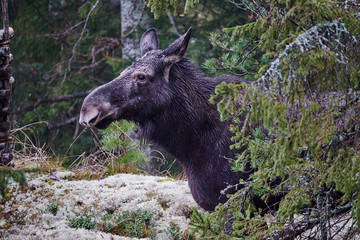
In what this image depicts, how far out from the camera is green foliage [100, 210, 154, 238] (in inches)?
217

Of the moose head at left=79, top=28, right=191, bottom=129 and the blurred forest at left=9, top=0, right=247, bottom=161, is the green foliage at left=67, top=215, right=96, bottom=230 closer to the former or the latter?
the moose head at left=79, top=28, right=191, bottom=129

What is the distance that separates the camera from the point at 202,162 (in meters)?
5.12

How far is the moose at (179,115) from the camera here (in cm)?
500

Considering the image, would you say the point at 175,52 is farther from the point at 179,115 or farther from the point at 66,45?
the point at 66,45

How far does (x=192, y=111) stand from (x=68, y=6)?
9.08 metres

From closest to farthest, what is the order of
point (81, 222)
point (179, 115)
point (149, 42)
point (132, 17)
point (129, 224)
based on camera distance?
point (179, 115), point (81, 222), point (129, 224), point (149, 42), point (132, 17)

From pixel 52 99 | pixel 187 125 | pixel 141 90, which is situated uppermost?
pixel 141 90

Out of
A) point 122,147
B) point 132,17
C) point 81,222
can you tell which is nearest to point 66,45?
point 132,17

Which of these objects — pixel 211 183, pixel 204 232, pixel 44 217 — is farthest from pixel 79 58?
pixel 204 232

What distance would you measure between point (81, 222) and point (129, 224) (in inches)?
23.1

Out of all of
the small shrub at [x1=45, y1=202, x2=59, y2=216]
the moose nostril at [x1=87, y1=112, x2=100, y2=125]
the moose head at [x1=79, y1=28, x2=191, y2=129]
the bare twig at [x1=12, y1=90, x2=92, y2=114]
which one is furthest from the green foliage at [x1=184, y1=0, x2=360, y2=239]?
the bare twig at [x1=12, y1=90, x2=92, y2=114]

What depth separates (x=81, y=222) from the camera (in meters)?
5.51

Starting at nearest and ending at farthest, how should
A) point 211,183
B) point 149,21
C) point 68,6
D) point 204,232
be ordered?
1. point 204,232
2. point 211,183
3. point 149,21
4. point 68,6

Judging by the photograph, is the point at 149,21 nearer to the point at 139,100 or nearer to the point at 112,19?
the point at 112,19
